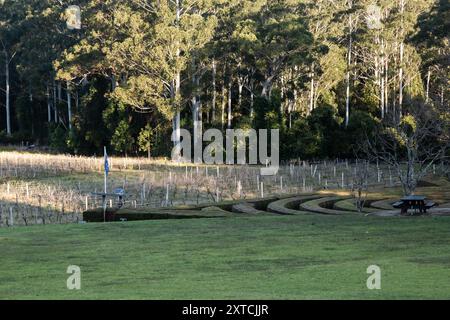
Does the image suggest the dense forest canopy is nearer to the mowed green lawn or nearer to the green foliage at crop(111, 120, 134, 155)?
the green foliage at crop(111, 120, 134, 155)

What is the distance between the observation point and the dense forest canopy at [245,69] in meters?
59.4

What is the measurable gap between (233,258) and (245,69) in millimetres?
48971

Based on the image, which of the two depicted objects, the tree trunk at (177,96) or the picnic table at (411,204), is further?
the tree trunk at (177,96)

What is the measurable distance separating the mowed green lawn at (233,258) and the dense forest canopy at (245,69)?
113ft

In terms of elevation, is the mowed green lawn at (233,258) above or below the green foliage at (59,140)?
below

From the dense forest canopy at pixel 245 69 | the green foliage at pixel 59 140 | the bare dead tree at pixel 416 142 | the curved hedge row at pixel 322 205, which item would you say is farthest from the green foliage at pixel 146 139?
the curved hedge row at pixel 322 205

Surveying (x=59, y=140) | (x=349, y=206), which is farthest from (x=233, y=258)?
(x=59, y=140)

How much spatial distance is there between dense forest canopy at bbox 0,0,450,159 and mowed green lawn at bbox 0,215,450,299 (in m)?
34.4

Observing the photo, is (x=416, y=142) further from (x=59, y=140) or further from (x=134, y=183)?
(x=59, y=140)

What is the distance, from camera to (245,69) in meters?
64.1

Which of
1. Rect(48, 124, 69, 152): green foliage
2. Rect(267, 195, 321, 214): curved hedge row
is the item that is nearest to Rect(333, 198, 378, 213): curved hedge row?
Rect(267, 195, 321, 214): curved hedge row

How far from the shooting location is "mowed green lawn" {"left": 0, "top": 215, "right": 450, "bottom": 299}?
12.0 metres

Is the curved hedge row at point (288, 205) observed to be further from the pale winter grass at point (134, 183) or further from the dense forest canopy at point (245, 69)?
the dense forest canopy at point (245, 69)

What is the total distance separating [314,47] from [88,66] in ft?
62.5
